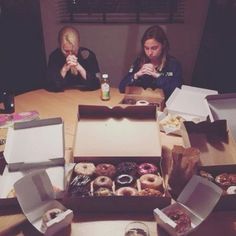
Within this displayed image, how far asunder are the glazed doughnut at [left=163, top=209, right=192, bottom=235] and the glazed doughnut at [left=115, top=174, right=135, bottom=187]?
236 mm

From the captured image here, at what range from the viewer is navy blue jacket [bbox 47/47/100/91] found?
2.62 meters

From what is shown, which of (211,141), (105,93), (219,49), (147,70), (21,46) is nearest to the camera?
(211,141)

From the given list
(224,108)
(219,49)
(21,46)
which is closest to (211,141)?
(224,108)

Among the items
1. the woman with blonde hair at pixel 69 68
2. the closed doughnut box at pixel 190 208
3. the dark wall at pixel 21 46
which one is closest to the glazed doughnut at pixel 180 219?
the closed doughnut box at pixel 190 208

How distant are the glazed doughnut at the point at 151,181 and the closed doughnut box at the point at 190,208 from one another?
11 cm

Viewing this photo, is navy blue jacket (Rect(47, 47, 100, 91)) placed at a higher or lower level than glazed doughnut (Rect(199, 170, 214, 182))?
lower

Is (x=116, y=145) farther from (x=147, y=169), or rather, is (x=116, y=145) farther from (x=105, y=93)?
(x=105, y=93)

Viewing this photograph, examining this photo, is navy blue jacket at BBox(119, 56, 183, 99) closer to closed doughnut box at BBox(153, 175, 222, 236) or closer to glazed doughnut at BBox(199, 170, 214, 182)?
glazed doughnut at BBox(199, 170, 214, 182)

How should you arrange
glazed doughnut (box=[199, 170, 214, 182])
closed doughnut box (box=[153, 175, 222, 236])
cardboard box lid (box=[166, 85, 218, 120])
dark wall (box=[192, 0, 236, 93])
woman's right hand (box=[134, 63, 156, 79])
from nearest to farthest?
1. closed doughnut box (box=[153, 175, 222, 236])
2. glazed doughnut (box=[199, 170, 214, 182])
3. cardboard box lid (box=[166, 85, 218, 120])
4. woman's right hand (box=[134, 63, 156, 79])
5. dark wall (box=[192, 0, 236, 93])

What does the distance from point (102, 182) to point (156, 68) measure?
1547 millimetres

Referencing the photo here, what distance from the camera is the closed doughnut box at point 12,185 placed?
4.48 feet

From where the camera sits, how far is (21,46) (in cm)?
383

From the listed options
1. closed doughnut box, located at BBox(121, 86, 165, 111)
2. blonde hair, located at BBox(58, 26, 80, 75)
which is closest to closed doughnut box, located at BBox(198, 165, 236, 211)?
closed doughnut box, located at BBox(121, 86, 165, 111)

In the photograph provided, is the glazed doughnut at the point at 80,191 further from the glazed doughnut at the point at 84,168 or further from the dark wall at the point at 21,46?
the dark wall at the point at 21,46
